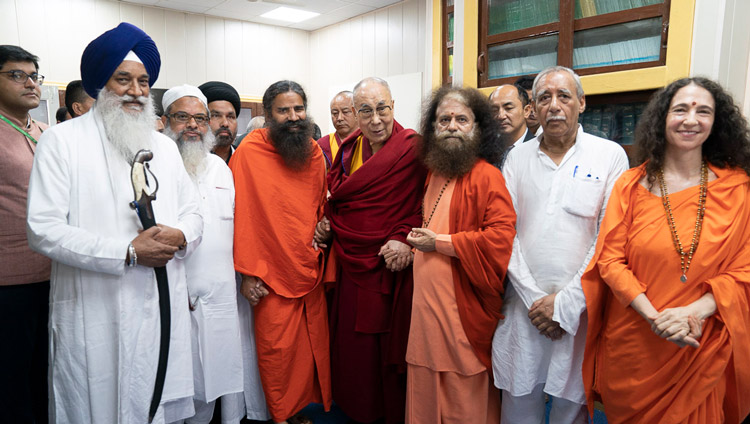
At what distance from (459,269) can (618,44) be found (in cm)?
231

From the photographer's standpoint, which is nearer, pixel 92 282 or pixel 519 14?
pixel 92 282

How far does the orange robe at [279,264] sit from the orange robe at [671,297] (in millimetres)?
1433

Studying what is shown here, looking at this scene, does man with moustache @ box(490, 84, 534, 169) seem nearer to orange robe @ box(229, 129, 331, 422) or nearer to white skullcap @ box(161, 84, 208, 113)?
orange robe @ box(229, 129, 331, 422)

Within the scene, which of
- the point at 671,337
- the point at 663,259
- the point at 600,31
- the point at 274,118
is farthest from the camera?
the point at 600,31

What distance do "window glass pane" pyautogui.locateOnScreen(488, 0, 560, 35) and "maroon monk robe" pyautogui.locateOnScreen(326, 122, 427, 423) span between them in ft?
6.44

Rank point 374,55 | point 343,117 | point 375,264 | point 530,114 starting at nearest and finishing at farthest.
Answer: point 375,264, point 530,114, point 343,117, point 374,55

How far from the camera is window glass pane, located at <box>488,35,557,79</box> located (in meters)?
3.73

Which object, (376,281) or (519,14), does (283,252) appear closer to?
(376,281)

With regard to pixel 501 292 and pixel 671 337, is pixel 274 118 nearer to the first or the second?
pixel 501 292

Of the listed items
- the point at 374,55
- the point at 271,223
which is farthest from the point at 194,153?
the point at 374,55

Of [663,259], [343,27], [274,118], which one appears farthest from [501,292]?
[343,27]

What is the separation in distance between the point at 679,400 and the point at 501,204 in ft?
3.28

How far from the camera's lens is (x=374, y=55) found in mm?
7316

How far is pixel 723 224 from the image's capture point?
1688mm
